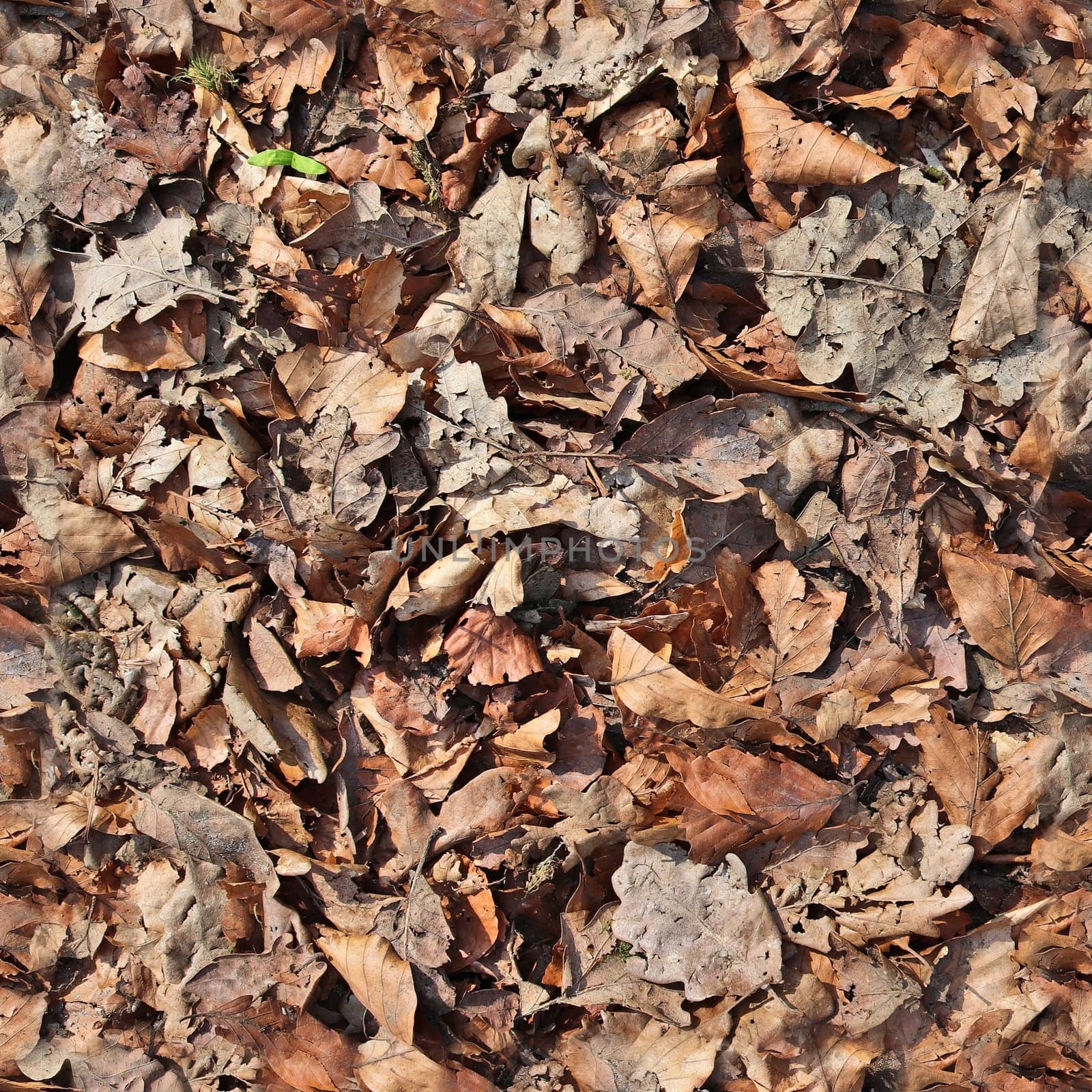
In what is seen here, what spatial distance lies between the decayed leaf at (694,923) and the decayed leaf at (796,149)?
6.25ft

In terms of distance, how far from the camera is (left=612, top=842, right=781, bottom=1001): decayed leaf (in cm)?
237

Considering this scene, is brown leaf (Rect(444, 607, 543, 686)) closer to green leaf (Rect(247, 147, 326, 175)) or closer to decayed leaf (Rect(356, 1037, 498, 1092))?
decayed leaf (Rect(356, 1037, 498, 1092))

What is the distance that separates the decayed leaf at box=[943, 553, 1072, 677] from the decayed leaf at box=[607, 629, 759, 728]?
687 millimetres

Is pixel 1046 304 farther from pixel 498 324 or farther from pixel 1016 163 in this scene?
pixel 498 324

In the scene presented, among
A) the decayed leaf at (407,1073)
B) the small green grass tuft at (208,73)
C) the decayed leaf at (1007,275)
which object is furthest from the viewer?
the small green grass tuft at (208,73)

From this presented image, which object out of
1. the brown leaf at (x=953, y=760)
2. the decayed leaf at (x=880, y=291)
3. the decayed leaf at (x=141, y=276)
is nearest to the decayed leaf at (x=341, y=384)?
the decayed leaf at (x=141, y=276)

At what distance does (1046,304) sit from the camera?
259 centimetres

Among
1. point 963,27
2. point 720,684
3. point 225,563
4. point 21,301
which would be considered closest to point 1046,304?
point 963,27

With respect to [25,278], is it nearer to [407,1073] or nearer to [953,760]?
[407,1073]

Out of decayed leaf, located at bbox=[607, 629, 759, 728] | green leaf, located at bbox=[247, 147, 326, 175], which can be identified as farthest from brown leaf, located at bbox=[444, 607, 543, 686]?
green leaf, located at bbox=[247, 147, 326, 175]

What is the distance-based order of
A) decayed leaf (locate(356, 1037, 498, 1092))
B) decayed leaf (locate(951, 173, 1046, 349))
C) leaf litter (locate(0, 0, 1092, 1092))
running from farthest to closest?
decayed leaf (locate(951, 173, 1046, 349)) < leaf litter (locate(0, 0, 1092, 1092)) < decayed leaf (locate(356, 1037, 498, 1092))

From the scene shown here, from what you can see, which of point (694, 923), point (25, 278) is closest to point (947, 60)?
point (694, 923)

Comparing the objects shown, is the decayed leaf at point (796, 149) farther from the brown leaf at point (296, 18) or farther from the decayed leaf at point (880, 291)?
the brown leaf at point (296, 18)

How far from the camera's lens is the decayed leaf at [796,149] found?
2514 mm
